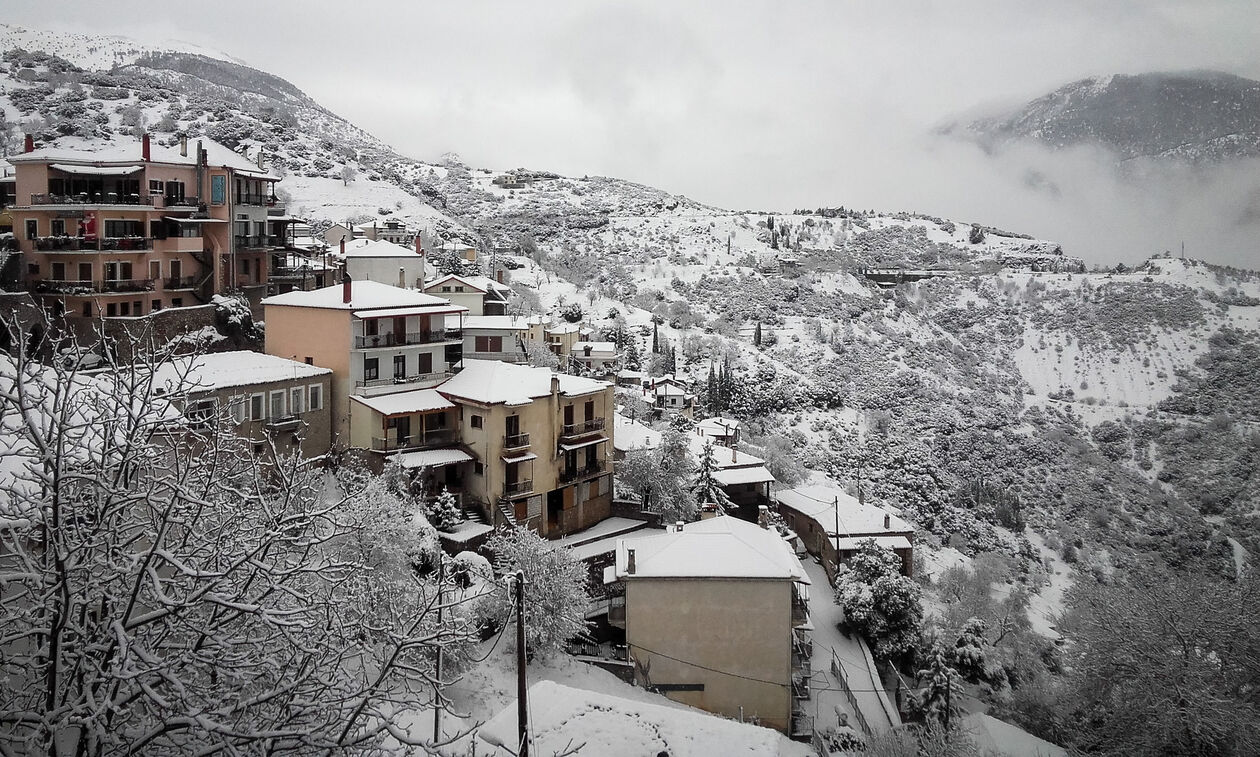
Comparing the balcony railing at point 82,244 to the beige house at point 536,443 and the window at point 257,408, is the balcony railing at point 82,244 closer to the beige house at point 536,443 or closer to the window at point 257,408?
the window at point 257,408

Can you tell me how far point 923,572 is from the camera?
34875 mm

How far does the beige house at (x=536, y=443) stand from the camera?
74.1 ft

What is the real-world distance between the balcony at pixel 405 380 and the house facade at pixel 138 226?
801 cm

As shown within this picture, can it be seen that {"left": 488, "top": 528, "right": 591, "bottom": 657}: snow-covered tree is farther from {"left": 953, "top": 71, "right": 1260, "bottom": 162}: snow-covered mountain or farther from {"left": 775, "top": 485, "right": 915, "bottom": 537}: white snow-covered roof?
{"left": 953, "top": 71, "right": 1260, "bottom": 162}: snow-covered mountain

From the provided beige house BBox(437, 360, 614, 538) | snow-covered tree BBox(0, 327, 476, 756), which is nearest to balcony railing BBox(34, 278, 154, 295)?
beige house BBox(437, 360, 614, 538)

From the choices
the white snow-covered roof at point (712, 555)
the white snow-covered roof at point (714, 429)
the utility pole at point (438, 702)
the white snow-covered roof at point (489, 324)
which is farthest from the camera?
the white snow-covered roof at point (714, 429)

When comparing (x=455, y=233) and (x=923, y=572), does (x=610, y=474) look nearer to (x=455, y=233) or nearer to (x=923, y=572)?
(x=923, y=572)

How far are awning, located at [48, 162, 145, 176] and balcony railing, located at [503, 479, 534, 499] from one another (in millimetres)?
16932

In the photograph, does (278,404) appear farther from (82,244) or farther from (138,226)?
(138,226)

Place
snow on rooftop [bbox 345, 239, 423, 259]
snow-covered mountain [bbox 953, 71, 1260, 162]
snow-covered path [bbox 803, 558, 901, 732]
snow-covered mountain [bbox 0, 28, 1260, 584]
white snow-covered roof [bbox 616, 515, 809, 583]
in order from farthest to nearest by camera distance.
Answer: snow-covered mountain [bbox 0, 28, 1260, 584] < snow-covered mountain [bbox 953, 71, 1260, 162] < snow on rooftop [bbox 345, 239, 423, 259] < snow-covered path [bbox 803, 558, 901, 732] < white snow-covered roof [bbox 616, 515, 809, 583]

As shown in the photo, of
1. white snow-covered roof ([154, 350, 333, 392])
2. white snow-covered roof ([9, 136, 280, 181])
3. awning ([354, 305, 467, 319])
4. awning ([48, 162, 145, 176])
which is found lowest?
white snow-covered roof ([154, 350, 333, 392])

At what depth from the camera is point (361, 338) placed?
76.0ft

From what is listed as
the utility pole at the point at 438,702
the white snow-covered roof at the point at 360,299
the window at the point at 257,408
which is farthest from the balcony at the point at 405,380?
the utility pole at the point at 438,702

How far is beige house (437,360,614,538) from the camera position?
22578 millimetres
